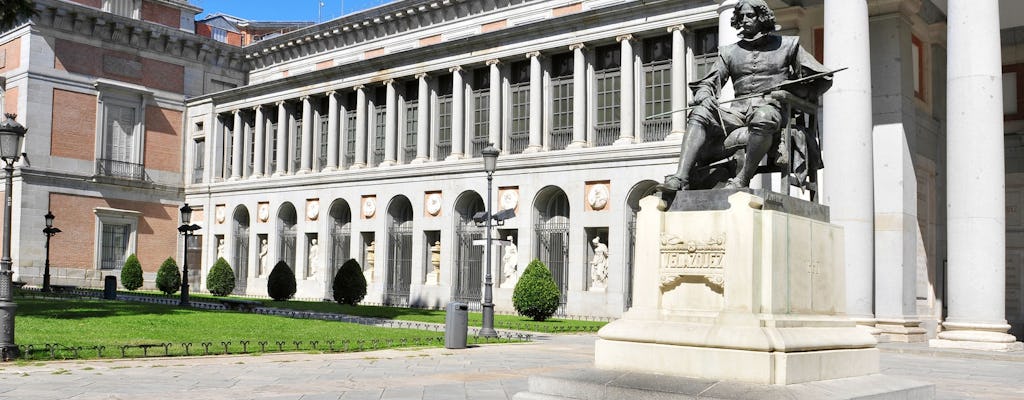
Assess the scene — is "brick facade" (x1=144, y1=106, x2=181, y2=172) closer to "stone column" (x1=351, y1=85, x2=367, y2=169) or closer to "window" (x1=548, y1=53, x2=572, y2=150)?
"stone column" (x1=351, y1=85, x2=367, y2=169)

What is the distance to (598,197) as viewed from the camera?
3659 centimetres

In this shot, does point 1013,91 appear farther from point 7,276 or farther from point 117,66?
point 117,66

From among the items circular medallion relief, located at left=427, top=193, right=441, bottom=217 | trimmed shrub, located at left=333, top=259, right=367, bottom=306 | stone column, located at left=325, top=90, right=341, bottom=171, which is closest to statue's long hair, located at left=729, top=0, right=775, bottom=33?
trimmed shrub, located at left=333, top=259, right=367, bottom=306

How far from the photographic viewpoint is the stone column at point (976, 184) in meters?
18.7

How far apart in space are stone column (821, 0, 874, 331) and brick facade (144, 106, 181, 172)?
140 ft

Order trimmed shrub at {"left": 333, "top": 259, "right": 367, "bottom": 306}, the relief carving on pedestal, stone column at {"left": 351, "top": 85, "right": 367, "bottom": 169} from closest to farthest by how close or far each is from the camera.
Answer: the relief carving on pedestal
trimmed shrub at {"left": 333, "top": 259, "right": 367, "bottom": 306}
stone column at {"left": 351, "top": 85, "right": 367, "bottom": 169}

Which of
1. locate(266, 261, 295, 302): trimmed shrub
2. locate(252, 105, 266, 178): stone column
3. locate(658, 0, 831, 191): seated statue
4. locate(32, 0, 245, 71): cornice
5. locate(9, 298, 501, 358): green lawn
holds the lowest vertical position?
locate(9, 298, 501, 358): green lawn

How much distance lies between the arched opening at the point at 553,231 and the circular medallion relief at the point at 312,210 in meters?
13.4

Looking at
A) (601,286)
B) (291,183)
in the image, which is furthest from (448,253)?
(291,183)

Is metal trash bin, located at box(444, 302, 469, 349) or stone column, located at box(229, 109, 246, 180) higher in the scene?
stone column, located at box(229, 109, 246, 180)

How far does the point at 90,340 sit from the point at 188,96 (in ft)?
129

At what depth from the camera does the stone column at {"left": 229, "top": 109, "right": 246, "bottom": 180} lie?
2081 inches

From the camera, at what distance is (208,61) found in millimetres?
56062

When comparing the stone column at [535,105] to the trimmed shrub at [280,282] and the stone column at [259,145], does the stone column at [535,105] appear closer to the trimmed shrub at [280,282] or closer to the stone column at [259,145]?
the trimmed shrub at [280,282]
